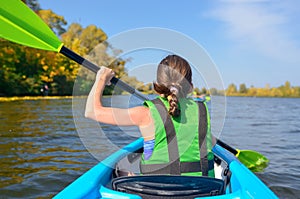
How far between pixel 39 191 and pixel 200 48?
2.33m

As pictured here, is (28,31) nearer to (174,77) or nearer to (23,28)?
(23,28)

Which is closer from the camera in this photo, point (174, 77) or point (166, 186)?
point (166, 186)

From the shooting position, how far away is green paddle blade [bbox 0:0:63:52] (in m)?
2.76

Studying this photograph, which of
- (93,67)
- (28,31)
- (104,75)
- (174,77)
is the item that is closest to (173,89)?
(174,77)

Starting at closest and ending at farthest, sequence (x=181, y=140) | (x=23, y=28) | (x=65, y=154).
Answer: (x=181, y=140)
(x=23, y=28)
(x=65, y=154)

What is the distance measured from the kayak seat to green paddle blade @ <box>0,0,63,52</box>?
5.29 feet

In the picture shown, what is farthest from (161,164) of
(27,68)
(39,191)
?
(27,68)

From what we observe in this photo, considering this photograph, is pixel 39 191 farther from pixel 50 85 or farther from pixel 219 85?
pixel 50 85

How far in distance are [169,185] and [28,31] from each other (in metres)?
2.03

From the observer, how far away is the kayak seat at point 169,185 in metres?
1.75

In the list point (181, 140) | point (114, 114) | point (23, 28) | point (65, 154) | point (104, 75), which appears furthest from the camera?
point (65, 154)

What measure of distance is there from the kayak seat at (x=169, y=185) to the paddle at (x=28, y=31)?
1115 millimetres

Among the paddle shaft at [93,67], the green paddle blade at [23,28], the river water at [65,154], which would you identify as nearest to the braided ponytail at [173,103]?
the river water at [65,154]

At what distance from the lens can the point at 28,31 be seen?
286 centimetres
